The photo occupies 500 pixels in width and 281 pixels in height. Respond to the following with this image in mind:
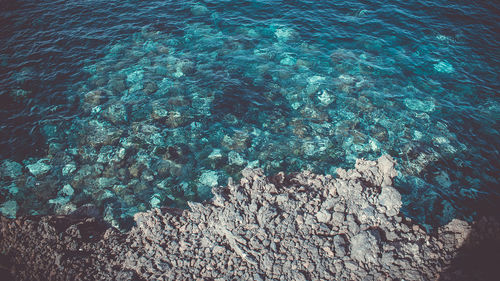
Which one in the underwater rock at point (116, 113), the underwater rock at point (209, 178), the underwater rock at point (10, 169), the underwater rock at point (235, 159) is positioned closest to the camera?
the underwater rock at point (209, 178)

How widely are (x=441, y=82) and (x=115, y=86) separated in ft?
74.3

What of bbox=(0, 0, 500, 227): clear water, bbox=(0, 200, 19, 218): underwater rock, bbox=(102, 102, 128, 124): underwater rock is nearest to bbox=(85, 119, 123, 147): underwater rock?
bbox=(0, 0, 500, 227): clear water

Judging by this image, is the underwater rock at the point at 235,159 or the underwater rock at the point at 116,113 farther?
the underwater rock at the point at 116,113

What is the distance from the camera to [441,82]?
1856 cm

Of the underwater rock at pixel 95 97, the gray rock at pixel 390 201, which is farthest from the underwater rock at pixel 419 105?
the underwater rock at pixel 95 97

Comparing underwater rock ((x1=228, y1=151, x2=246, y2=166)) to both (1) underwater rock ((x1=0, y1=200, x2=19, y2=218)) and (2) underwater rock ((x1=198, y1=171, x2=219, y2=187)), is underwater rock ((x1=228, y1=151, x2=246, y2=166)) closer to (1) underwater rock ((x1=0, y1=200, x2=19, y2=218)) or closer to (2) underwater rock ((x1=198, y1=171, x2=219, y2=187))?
(2) underwater rock ((x1=198, y1=171, x2=219, y2=187))

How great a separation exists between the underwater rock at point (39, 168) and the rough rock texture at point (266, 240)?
3765 millimetres

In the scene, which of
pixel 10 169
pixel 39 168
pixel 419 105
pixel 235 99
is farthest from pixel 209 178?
pixel 419 105

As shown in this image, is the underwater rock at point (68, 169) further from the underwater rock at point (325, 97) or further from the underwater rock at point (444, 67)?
the underwater rock at point (444, 67)

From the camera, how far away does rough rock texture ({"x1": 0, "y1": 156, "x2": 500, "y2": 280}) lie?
8266mm

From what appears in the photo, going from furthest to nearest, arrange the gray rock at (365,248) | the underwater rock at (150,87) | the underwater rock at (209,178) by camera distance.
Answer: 1. the underwater rock at (150,87)
2. the underwater rock at (209,178)
3. the gray rock at (365,248)

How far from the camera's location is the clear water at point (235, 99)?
13.5 m

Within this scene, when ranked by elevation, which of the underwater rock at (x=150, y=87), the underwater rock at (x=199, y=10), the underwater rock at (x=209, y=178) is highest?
the underwater rock at (x=199, y=10)

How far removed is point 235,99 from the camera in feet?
57.4
